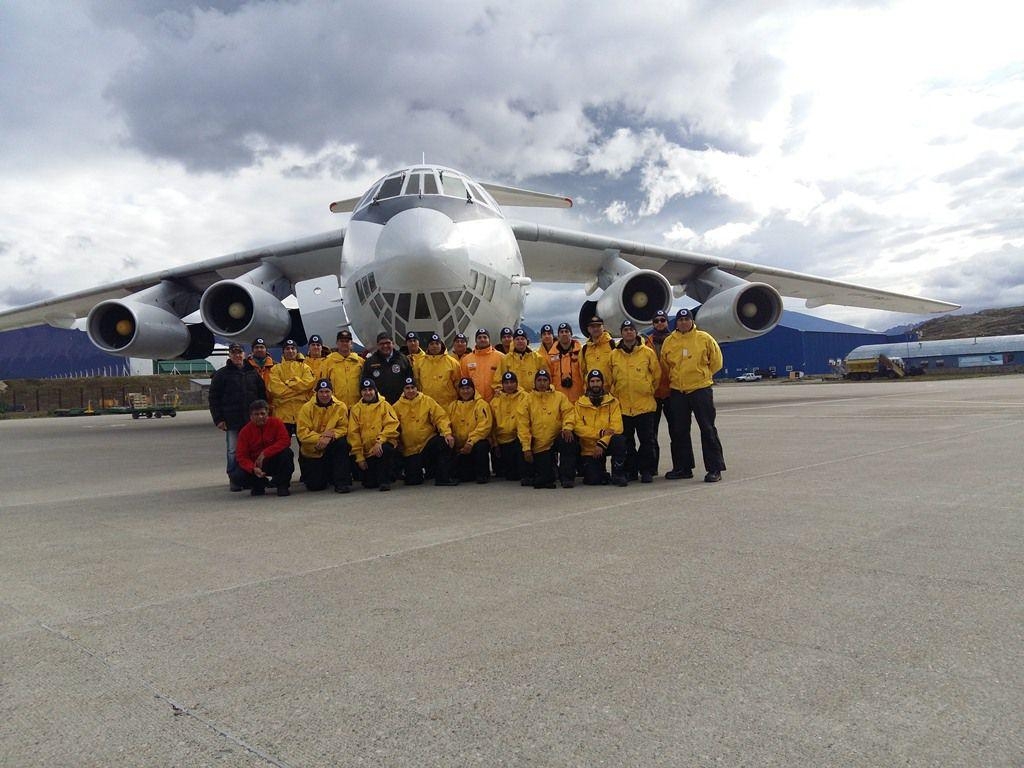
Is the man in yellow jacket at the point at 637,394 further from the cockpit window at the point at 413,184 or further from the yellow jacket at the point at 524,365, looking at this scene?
the cockpit window at the point at 413,184

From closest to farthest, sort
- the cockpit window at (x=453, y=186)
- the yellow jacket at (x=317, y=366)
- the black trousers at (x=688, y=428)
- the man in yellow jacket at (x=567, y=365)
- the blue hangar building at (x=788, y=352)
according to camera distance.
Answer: the black trousers at (x=688, y=428), the man in yellow jacket at (x=567, y=365), the yellow jacket at (x=317, y=366), the cockpit window at (x=453, y=186), the blue hangar building at (x=788, y=352)

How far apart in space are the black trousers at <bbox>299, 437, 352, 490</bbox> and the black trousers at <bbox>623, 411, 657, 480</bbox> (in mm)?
2618

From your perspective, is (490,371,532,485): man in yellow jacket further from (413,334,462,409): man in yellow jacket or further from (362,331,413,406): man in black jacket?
(362,331,413,406): man in black jacket

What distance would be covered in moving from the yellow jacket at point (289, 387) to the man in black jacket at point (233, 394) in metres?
0.18

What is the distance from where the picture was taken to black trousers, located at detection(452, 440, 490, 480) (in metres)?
6.92

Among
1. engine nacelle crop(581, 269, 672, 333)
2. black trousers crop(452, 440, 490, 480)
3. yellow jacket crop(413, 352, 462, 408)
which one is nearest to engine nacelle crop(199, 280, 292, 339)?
yellow jacket crop(413, 352, 462, 408)

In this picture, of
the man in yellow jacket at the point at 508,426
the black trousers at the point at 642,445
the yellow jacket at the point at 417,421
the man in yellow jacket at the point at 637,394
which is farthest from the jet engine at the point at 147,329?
the black trousers at the point at 642,445

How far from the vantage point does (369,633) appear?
264 centimetres

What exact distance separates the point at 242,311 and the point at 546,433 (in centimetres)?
787

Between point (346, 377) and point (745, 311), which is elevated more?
point (745, 311)

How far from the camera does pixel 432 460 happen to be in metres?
7.10

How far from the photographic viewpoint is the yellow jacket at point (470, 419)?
686cm

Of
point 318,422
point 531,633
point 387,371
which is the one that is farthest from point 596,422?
point 531,633

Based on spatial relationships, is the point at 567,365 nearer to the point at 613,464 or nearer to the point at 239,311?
the point at 613,464
